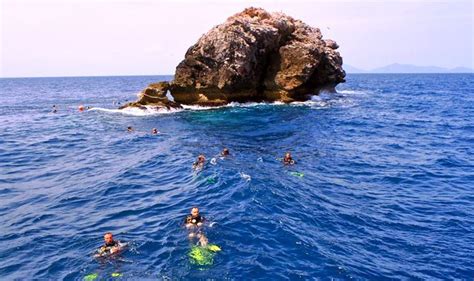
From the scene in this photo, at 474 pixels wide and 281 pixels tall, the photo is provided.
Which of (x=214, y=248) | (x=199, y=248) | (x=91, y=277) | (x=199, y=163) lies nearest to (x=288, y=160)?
(x=199, y=163)

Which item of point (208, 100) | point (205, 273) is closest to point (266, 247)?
point (205, 273)

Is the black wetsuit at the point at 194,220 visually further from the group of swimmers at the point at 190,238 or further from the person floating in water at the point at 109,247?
the person floating in water at the point at 109,247

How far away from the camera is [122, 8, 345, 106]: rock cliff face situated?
48656mm

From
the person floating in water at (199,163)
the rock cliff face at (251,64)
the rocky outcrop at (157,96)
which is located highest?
the rock cliff face at (251,64)

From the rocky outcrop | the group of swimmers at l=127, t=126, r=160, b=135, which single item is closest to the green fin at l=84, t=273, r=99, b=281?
the group of swimmers at l=127, t=126, r=160, b=135

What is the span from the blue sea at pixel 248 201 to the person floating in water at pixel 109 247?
408 millimetres

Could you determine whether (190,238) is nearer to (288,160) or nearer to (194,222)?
(194,222)

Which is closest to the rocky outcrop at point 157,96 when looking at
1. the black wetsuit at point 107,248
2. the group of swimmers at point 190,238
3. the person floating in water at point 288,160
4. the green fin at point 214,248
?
the person floating in water at point 288,160

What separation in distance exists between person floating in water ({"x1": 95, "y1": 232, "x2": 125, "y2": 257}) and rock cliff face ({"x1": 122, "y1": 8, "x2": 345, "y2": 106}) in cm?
3524

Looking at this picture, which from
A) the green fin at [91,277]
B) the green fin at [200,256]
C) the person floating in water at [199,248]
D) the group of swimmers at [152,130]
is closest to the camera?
the green fin at [91,277]

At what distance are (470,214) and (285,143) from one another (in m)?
16.0

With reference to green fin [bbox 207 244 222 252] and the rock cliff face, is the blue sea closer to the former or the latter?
green fin [bbox 207 244 222 252]

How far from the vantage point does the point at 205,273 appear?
13156 mm

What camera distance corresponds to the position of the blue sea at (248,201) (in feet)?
46.9
